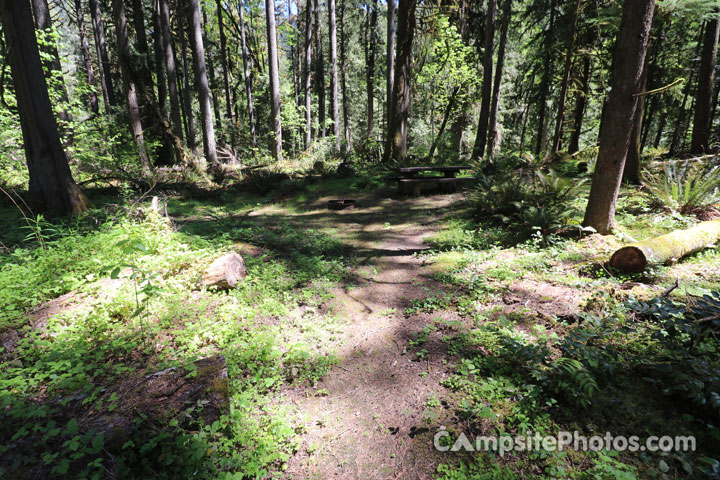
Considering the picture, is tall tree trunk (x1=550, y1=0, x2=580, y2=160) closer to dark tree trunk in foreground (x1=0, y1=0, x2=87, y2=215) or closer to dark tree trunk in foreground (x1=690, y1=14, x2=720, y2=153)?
dark tree trunk in foreground (x1=690, y1=14, x2=720, y2=153)

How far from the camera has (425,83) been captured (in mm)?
20812

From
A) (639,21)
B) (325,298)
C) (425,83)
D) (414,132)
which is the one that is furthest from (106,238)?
(414,132)

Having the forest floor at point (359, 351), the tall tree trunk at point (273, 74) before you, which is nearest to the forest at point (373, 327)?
the forest floor at point (359, 351)

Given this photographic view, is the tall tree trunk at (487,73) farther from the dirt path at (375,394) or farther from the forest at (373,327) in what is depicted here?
the dirt path at (375,394)

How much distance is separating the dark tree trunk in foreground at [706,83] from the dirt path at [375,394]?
12.4 meters

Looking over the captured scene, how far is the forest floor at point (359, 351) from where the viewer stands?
2.29 metres

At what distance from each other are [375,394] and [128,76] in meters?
15.1

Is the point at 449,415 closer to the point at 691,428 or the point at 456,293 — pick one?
the point at 691,428

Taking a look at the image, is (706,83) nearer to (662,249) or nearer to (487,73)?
(487,73)

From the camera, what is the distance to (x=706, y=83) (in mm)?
10406

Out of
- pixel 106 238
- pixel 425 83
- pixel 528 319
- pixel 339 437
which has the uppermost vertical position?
pixel 425 83

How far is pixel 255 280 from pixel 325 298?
1150 mm

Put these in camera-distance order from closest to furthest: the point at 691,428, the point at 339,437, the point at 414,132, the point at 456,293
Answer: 1. the point at 691,428
2. the point at 339,437
3. the point at 456,293
4. the point at 414,132

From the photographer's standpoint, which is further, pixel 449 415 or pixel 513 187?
pixel 513 187
